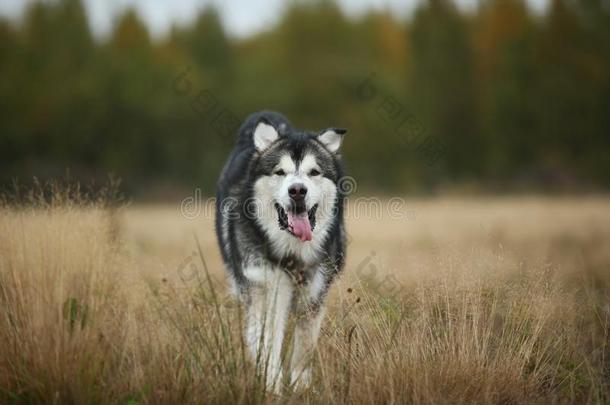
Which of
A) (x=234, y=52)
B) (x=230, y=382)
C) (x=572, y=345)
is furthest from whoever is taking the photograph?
(x=234, y=52)

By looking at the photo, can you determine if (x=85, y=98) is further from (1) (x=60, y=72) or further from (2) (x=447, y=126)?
(2) (x=447, y=126)

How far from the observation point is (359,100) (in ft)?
97.8

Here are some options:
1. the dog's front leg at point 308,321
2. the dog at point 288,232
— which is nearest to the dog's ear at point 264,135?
the dog at point 288,232

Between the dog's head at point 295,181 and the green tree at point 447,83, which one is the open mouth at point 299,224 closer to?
the dog's head at point 295,181

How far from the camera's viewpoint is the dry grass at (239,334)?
373cm

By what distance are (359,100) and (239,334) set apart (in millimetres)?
26457

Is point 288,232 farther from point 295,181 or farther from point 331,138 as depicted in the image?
point 331,138

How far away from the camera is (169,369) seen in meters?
3.85

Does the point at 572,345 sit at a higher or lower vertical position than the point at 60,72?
lower

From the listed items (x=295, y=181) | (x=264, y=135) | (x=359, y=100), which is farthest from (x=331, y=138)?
(x=359, y=100)

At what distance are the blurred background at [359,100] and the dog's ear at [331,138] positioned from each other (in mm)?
21886

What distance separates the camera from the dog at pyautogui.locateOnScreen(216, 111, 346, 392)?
15.4 ft

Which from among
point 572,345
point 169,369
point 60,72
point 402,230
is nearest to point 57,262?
point 169,369

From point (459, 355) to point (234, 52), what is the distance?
101 ft
